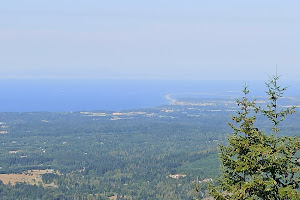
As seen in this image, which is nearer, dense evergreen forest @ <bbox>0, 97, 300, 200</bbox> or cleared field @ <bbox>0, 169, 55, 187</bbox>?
dense evergreen forest @ <bbox>0, 97, 300, 200</bbox>

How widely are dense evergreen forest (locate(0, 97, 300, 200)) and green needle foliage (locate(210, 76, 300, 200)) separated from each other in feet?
186

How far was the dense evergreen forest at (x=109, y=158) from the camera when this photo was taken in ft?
300

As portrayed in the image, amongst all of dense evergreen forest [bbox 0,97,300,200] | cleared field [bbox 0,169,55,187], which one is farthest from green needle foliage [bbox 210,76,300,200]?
cleared field [bbox 0,169,55,187]

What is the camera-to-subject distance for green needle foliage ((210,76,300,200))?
1686 centimetres

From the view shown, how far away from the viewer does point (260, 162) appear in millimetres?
17359

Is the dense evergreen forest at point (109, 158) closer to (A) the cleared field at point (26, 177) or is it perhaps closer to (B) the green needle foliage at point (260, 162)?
(A) the cleared field at point (26, 177)

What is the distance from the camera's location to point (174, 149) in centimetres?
14338

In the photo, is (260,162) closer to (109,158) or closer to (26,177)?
(26,177)

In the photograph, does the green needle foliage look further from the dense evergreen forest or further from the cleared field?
the cleared field

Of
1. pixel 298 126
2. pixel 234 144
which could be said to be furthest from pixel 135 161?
pixel 234 144

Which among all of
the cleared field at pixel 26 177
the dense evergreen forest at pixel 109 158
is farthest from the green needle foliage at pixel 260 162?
the cleared field at pixel 26 177

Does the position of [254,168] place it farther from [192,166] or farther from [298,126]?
[298,126]

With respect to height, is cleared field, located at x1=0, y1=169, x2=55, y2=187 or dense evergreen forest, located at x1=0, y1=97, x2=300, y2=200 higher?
dense evergreen forest, located at x1=0, y1=97, x2=300, y2=200

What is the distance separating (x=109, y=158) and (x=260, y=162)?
11132 cm
